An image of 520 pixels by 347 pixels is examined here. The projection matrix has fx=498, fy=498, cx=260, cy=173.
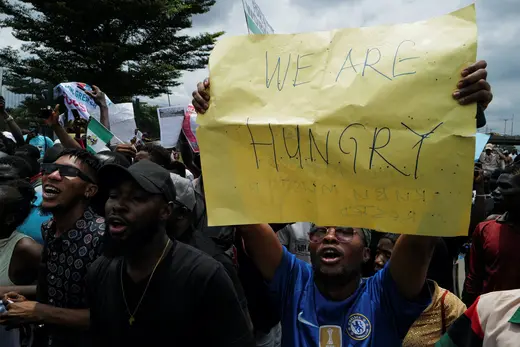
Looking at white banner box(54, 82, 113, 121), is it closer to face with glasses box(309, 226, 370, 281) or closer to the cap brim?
the cap brim

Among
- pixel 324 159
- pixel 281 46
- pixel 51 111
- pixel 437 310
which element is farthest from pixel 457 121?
pixel 51 111

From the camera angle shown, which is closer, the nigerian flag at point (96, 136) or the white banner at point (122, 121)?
the nigerian flag at point (96, 136)

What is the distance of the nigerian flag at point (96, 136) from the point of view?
5.48 m

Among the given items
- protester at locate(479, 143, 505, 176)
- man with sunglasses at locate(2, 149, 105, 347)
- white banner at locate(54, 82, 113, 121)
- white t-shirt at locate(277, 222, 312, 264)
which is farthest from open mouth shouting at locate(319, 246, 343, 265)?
protester at locate(479, 143, 505, 176)

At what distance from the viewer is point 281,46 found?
1944mm

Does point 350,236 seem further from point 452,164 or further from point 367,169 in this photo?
point 452,164

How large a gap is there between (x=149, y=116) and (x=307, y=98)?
2784 cm

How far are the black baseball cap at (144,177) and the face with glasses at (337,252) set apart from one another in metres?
0.72

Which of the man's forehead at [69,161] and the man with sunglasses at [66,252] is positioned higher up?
the man's forehead at [69,161]

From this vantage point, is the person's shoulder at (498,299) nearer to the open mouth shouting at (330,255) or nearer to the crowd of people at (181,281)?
the crowd of people at (181,281)

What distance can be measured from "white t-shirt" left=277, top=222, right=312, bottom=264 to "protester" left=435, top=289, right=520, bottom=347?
2.16 meters

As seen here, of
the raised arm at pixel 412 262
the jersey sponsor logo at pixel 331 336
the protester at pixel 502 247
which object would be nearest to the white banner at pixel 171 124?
the protester at pixel 502 247

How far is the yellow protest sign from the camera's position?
1.67 m

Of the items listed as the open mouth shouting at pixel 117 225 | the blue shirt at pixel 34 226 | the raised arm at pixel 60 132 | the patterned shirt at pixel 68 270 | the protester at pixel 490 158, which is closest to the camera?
the open mouth shouting at pixel 117 225
